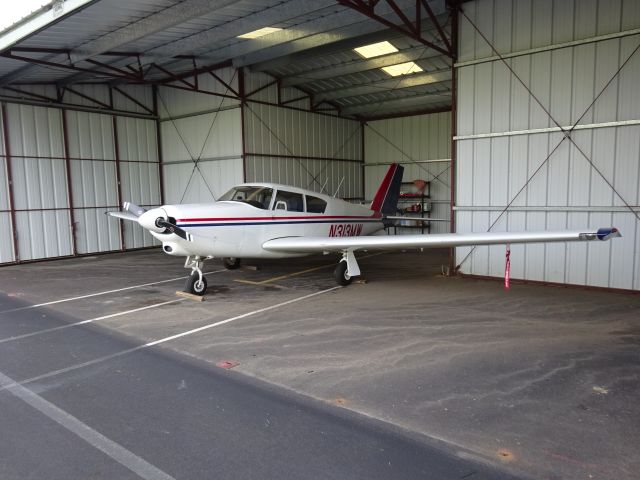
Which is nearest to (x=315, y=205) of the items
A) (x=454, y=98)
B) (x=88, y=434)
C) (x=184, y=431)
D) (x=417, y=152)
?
(x=454, y=98)

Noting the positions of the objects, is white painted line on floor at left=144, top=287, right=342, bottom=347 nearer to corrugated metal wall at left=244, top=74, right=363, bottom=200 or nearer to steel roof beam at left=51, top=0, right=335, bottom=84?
steel roof beam at left=51, top=0, right=335, bottom=84

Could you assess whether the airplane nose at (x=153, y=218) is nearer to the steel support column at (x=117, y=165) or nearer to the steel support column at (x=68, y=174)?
the steel support column at (x=68, y=174)

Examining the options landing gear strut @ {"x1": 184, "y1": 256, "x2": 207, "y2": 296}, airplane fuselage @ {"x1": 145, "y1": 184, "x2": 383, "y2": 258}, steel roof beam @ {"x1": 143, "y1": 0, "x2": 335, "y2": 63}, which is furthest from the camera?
steel roof beam @ {"x1": 143, "y1": 0, "x2": 335, "y2": 63}

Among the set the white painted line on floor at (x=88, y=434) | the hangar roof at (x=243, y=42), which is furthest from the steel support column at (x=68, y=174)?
the white painted line on floor at (x=88, y=434)

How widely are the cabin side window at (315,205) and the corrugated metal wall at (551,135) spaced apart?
10.3 ft

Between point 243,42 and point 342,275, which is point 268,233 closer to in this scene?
point 342,275

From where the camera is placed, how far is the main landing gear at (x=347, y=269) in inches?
369

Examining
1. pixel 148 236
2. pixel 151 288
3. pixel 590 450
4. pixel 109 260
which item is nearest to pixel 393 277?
pixel 151 288

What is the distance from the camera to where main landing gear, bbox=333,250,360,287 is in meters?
9.38

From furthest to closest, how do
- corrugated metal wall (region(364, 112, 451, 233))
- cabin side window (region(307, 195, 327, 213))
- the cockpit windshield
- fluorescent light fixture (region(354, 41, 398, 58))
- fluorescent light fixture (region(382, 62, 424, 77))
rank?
corrugated metal wall (region(364, 112, 451, 233)) → fluorescent light fixture (region(382, 62, 424, 77)) → fluorescent light fixture (region(354, 41, 398, 58)) → cabin side window (region(307, 195, 327, 213)) → the cockpit windshield

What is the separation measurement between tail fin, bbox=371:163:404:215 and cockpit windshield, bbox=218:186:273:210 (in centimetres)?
444

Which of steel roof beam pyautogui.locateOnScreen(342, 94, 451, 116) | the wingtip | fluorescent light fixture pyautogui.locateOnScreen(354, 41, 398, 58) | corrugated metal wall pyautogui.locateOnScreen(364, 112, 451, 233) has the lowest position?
the wingtip

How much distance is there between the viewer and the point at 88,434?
3.62 meters

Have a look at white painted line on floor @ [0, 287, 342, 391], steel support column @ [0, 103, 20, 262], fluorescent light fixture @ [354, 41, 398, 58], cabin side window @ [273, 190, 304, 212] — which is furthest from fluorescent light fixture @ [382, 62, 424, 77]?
steel support column @ [0, 103, 20, 262]
